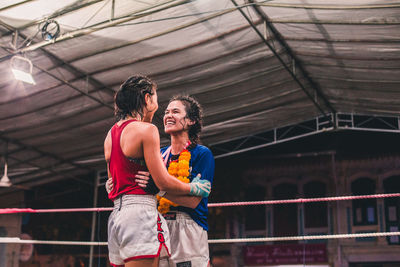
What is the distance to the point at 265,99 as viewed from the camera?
1141 centimetres

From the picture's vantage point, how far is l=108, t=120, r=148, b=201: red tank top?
1.96 meters

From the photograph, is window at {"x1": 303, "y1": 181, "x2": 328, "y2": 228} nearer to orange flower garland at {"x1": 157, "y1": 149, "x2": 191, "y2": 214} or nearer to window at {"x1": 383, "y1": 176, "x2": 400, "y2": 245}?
window at {"x1": 383, "y1": 176, "x2": 400, "y2": 245}

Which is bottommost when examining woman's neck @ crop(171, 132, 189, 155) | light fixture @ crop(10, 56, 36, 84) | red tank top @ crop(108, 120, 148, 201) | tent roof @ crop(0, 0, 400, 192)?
red tank top @ crop(108, 120, 148, 201)

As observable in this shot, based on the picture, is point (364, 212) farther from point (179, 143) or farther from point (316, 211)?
point (179, 143)

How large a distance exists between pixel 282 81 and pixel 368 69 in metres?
2.03

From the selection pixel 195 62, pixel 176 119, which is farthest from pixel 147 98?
pixel 195 62

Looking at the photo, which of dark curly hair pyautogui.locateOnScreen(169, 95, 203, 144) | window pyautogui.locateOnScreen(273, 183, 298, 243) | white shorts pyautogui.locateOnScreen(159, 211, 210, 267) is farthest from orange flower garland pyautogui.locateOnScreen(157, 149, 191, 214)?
window pyautogui.locateOnScreen(273, 183, 298, 243)

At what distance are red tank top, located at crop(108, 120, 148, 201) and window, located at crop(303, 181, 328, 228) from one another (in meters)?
13.7

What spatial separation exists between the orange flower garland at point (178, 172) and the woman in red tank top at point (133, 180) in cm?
29

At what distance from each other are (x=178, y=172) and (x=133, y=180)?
458mm

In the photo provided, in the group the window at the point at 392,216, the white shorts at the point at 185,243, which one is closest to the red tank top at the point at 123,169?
the white shorts at the point at 185,243

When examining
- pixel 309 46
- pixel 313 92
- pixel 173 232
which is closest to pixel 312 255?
pixel 313 92

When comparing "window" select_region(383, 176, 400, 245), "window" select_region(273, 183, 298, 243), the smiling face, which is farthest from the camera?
"window" select_region(273, 183, 298, 243)

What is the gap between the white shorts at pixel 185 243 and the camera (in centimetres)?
221
